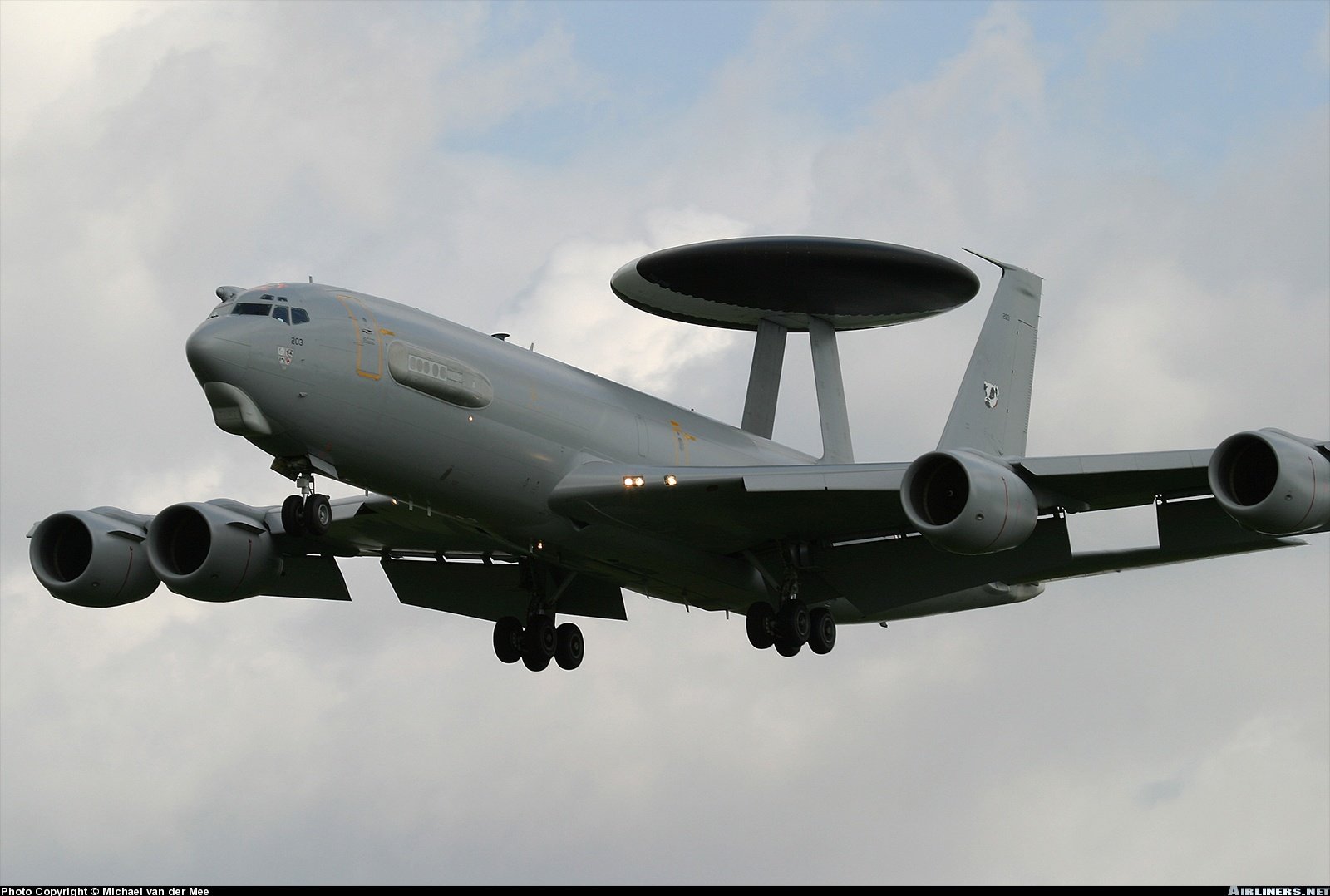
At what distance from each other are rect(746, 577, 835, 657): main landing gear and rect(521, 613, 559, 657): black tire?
3.91 meters

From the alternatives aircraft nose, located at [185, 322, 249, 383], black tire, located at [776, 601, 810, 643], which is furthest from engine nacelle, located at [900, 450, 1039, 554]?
aircraft nose, located at [185, 322, 249, 383]

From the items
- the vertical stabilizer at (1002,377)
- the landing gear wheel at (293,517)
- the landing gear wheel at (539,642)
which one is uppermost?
the vertical stabilizer at (1002,377)

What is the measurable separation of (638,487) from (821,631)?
17.6 ft

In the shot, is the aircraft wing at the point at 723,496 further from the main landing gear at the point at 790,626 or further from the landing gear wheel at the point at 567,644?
the landing gear wheel at the point at 567,644

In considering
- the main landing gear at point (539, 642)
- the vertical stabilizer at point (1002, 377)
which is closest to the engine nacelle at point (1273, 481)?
the vertical stabilizer at point (1002, 377)

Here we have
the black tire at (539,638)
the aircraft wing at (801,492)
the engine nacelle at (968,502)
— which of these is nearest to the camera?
the engine nacelle at (968,502)

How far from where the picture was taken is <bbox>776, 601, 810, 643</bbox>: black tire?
32.2 metres

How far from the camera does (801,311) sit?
40.4 metres

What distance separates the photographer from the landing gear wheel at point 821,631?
32688 millimetres

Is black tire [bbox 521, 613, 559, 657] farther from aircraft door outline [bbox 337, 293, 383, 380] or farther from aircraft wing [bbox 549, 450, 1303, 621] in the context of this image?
aircraft door outline [bbox 337, 293, 383, 380]

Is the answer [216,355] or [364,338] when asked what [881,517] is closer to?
[364,338]

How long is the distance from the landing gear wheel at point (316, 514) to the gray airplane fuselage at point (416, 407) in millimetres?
533

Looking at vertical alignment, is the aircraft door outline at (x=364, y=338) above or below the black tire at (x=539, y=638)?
above

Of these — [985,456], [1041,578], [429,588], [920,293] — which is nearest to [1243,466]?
[985,456]
